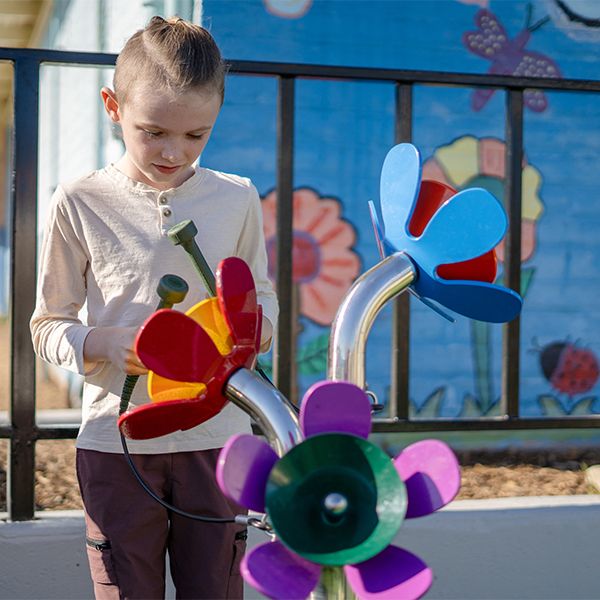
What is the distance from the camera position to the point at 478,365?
4.86 m

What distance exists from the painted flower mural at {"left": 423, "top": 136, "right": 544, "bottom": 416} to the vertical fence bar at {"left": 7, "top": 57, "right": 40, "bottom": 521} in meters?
2.93

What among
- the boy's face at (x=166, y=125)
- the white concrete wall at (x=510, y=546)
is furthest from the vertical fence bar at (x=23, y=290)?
the boy's face at (x=166, y=125)

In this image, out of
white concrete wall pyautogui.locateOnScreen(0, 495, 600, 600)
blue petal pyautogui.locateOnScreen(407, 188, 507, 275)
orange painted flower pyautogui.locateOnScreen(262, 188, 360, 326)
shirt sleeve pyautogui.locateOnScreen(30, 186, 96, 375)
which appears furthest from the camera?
orange painted flower pyautogui.locateOnScreen(262, 188, 360, 326)

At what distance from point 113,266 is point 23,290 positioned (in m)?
0.66

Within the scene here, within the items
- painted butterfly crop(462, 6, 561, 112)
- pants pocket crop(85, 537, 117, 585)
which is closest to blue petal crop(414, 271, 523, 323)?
pants pocket crop(85, 537, 117, 585)

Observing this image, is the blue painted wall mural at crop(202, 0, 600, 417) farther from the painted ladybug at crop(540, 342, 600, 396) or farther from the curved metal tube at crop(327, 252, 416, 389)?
the curved metal tube at crop(327, 252, 416, 389)

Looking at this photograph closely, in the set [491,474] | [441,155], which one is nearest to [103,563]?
[491,474]

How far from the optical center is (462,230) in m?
1.10

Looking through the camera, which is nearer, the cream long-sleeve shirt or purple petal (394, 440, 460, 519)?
purple petal (394, 440, 460, 519)

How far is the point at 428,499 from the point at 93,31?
636 centimetres

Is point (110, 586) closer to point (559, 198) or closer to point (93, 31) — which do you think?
point (559, 198)

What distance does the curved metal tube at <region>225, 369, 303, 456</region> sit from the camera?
0.96 metres

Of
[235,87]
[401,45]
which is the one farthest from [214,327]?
[401,45]

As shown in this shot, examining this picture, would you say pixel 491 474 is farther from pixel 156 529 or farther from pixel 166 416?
pixel 166 416
